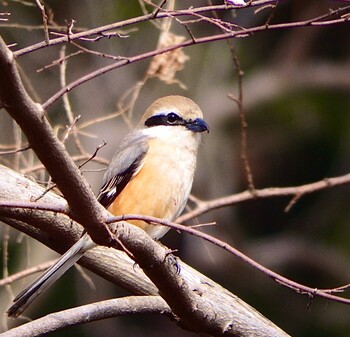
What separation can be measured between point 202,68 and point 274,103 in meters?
0.72

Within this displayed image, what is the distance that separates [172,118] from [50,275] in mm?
897

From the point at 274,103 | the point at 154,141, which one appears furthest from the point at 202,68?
the point at 154,141

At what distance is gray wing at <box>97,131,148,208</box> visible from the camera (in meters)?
3.68

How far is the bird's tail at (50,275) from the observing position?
313 centimetres

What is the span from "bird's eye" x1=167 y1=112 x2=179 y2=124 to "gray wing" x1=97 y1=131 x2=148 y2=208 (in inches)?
5.3

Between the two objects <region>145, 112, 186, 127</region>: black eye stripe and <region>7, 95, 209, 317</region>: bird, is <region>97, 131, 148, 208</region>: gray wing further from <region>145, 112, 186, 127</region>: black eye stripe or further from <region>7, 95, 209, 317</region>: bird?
<region>145, 112, 186, 127</region>: black eye stripe

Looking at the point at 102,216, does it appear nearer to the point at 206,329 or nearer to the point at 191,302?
the point at 191,302

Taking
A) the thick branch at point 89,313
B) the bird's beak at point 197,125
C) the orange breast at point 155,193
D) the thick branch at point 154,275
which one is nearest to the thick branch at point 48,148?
the thick branch at point 154,275

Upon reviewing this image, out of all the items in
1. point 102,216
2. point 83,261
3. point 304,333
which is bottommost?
point 304,333

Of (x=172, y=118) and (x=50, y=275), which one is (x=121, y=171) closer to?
(x=172, y=118)

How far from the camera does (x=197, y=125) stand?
376cm

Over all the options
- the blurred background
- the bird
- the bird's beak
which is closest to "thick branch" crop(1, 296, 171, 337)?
the bird

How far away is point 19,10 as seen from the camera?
24.1 feet

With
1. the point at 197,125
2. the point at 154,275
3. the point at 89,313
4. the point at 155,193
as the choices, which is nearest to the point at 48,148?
the point at 154,275
